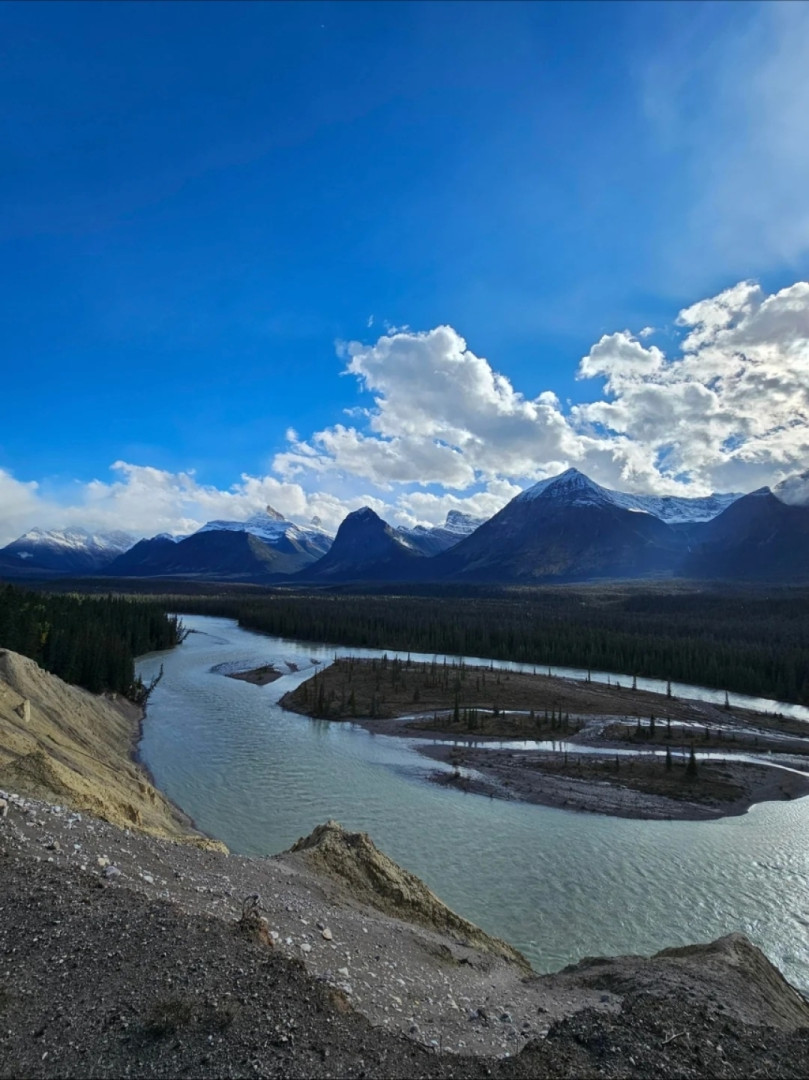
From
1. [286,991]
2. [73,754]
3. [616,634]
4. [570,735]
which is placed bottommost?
[570,735]

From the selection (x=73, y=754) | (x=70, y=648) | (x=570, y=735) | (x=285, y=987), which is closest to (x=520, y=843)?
(x=73, y=754)

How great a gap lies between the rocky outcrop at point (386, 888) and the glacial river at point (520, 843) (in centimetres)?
364

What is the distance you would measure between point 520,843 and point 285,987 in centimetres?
2509

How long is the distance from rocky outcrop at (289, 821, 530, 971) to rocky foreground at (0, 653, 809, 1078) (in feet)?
1.40

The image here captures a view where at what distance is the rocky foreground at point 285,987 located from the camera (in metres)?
8.90

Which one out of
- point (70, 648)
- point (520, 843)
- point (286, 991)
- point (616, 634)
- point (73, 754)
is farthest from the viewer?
point (616, 634)

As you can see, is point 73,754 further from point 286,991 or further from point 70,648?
point 70,648

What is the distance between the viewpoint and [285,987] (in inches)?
402

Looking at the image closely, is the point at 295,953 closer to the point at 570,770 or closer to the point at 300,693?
the point at 570,770

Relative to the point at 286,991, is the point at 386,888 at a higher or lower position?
lower

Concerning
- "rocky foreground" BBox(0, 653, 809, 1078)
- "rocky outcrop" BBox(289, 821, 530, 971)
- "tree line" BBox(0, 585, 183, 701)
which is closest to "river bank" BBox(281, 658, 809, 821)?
"tree line" BBox(0, 585, 183, 701)

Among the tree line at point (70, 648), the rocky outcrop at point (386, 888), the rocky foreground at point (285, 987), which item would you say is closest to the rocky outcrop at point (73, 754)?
the rocky foreground at point (285, 987)

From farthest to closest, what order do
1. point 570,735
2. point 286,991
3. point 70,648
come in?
point 70,648 < point 570,735 < point 286,991

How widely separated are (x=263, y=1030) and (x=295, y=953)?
2939 mm
